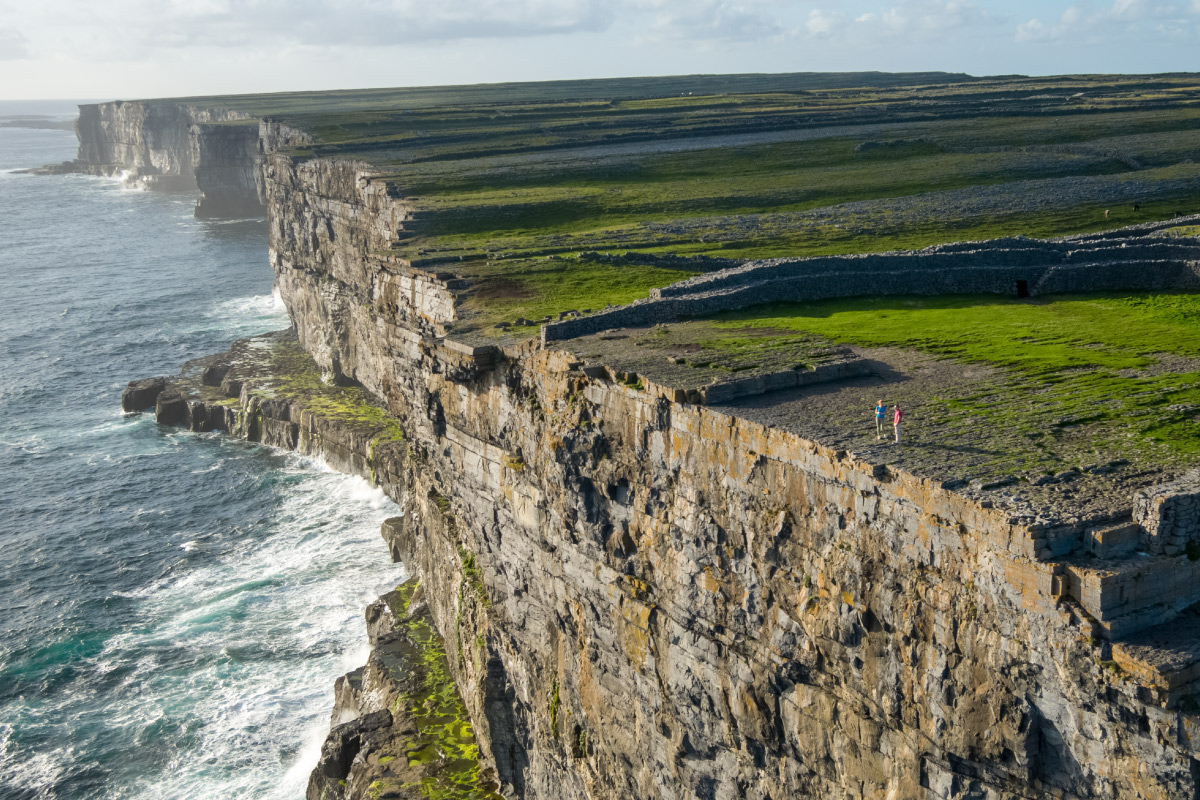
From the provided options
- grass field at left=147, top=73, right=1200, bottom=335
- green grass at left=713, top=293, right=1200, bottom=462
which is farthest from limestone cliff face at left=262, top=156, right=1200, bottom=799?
grass field at left=147, top=73, right=1200, bottom=335

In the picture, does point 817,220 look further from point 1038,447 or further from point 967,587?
point 967,587

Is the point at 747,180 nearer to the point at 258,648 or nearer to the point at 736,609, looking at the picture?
the point at 258,648

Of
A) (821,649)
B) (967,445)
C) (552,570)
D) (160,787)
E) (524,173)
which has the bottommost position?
(160,787)

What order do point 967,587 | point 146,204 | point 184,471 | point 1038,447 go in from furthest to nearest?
point 146,204 → point 184,471 → point 1038,447 → point 967,587

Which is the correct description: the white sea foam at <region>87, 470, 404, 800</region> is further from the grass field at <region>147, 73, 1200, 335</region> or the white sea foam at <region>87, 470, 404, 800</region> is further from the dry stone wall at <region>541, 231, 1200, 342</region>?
the dry stone wall at <region>541, 231, 1200, 342</region>

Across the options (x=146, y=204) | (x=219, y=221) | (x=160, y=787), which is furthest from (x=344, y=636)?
(x=146, y=204)

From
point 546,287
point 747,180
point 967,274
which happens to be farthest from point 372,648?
point 747,180

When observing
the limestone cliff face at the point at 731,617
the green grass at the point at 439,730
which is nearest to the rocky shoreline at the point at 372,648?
the green grass at the point at 439,730
